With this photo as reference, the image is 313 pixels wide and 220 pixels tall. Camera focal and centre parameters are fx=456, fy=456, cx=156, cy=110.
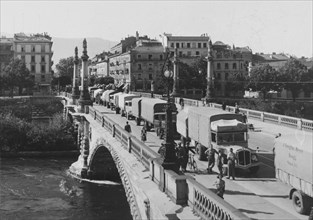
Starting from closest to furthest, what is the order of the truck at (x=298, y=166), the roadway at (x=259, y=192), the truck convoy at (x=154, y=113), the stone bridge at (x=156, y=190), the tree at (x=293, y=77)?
the stone bridge at (x=156, y=190) → the truck at (x=298, y=166) → the roadway at (x=259, y=192) → the truck convoy at (x=154, y=113) → the tree at (x=293, y=77)


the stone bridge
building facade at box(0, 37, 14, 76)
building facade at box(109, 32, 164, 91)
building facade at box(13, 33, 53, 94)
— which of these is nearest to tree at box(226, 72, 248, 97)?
building facade at box(109, 32, 164, 91)

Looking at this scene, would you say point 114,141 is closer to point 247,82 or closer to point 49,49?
point 247,82

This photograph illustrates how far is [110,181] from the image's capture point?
41625 mm

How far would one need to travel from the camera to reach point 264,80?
91000mm

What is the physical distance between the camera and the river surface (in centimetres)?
3234

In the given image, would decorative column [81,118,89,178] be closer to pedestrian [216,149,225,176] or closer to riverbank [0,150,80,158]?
riverbank [0,150,80,158]

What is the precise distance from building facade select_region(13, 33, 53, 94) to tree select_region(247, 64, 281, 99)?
190 feet

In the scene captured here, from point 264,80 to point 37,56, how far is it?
209 ft

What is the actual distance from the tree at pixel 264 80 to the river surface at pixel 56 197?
54.3 meters

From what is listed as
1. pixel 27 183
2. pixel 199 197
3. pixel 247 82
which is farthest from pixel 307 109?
pixel 199 197

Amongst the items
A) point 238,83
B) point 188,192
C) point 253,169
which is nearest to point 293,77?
point 238,83

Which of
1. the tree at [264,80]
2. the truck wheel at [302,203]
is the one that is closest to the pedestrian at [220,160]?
the truck wheel at [302,203]

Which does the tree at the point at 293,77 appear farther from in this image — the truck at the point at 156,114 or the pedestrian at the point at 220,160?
the pedestrian at the point at 220,160

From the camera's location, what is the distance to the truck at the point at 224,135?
61.8 ft
